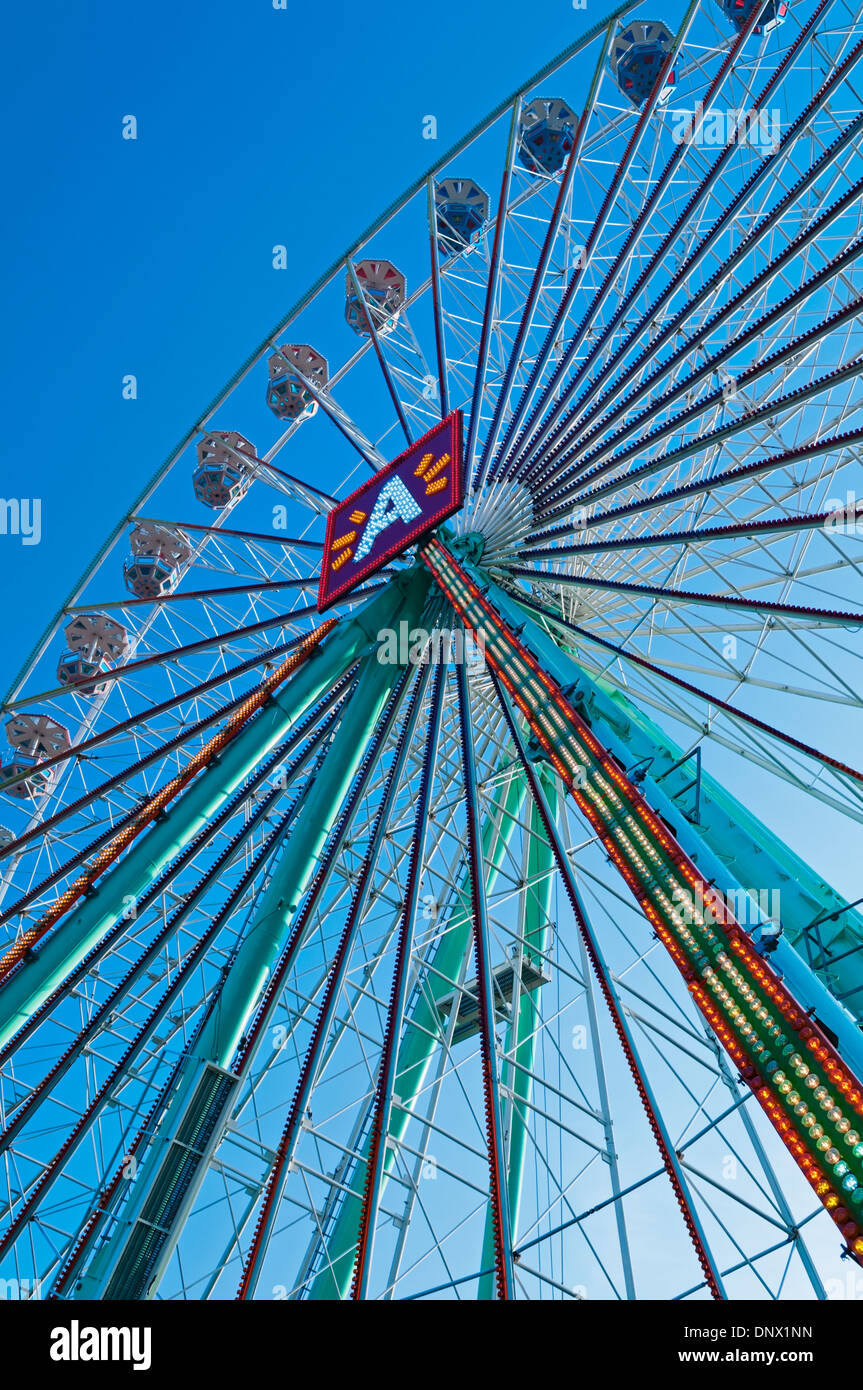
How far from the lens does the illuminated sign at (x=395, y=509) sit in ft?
64.7

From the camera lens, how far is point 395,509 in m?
20.7

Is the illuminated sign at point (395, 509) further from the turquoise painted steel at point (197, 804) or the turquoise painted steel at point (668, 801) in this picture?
the turquoise painted steel at point (668, 801)

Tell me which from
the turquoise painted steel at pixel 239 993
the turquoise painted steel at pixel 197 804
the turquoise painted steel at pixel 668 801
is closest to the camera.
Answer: the turquoise painted steel at pixel 668 801

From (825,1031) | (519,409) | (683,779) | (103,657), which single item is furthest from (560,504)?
(103,657)

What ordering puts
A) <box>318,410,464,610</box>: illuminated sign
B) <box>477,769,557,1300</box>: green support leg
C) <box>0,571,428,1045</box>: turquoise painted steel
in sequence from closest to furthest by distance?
<box>0,571,428,1045</box>: turquoise painted steel
<box>477,769,557,1300</box>: green support leg
<box>318,410,464,610</box>: illuminated sign

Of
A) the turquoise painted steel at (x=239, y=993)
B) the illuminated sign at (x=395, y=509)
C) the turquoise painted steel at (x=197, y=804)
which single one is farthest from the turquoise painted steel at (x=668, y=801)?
the turquoise painted steel at (x=239, y=993)

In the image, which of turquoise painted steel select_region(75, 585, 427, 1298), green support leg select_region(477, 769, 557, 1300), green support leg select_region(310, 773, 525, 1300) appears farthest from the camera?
green support leg select_region(477, 769, 557, 1300)

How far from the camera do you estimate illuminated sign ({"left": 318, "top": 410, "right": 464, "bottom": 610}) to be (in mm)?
19734

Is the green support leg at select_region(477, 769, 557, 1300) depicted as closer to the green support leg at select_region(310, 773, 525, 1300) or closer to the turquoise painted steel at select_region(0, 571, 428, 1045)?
the green support leg at select_region(310, 773, 525, 1300)

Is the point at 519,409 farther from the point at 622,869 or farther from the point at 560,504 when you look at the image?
the point at 622,869

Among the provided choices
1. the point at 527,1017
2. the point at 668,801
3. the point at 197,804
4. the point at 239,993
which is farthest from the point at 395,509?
the point at 527,1017

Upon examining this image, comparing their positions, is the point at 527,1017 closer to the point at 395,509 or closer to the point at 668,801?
the point at 668,801

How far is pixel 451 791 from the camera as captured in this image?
22172 millimetres

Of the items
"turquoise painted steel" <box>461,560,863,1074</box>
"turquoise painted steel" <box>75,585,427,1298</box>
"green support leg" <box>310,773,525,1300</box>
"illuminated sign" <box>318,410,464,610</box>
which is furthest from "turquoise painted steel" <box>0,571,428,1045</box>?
"green support leg" <box>310,773,525,1300</box>
